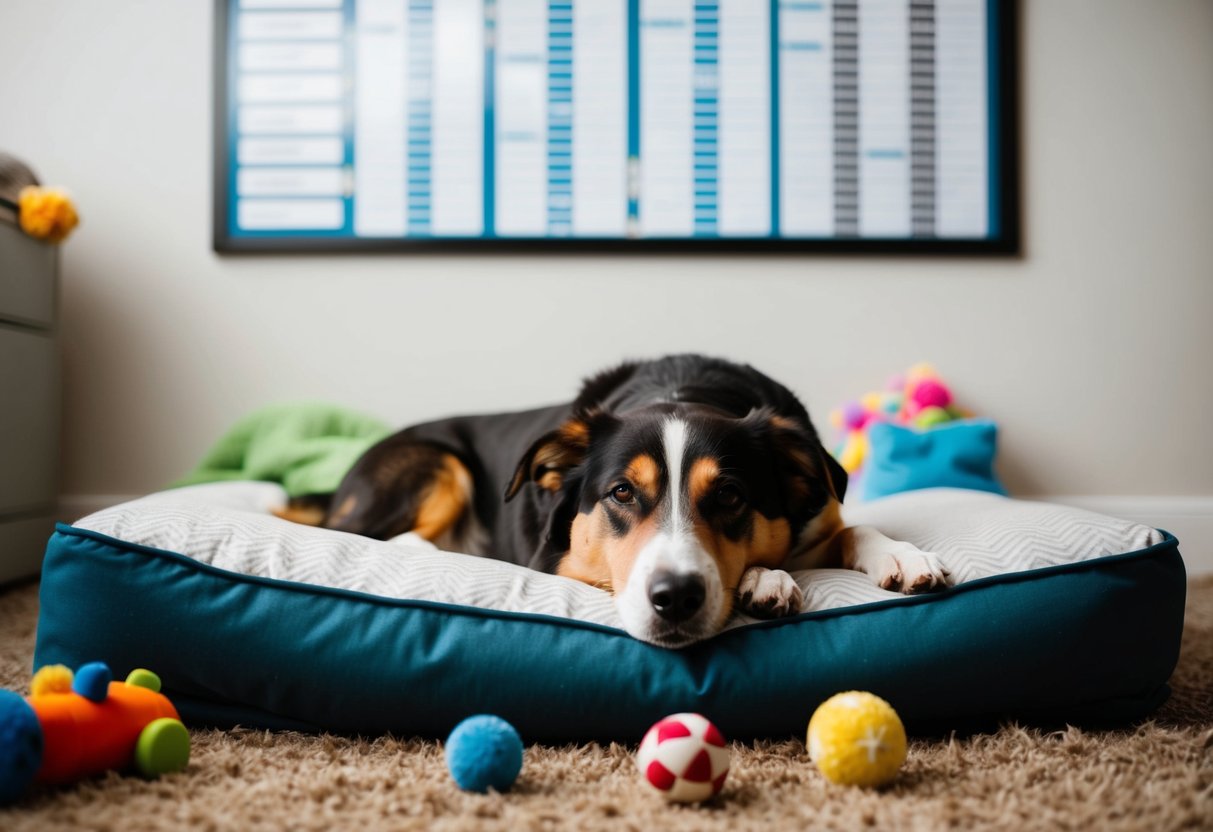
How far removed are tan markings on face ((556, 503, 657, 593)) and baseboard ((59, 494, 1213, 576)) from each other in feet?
8.74

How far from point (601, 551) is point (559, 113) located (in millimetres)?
2463

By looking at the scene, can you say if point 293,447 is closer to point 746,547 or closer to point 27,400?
point 27,400

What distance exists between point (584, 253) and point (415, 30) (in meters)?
1.20

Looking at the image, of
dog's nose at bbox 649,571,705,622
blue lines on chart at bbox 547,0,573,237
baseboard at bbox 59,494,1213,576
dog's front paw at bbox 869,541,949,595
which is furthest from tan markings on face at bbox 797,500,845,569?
baseboard at bbox 59,494,1213,576

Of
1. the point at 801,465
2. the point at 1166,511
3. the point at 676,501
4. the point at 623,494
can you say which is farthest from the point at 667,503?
the point at 1166,511

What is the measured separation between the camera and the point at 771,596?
1448 mm

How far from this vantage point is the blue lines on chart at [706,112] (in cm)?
354

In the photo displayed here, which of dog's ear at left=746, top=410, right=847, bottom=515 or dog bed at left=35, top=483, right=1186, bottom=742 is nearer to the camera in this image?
dog bed at left=35, top=483, right=1186, bottom=742

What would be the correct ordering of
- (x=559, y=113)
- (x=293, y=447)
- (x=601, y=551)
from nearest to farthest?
(x=601, y=551) → (x=293, y=447) → (x=559, y=113)

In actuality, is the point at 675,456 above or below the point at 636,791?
above

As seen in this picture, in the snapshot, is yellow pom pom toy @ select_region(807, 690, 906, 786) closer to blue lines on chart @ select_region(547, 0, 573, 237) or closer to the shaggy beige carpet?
the shaggy beige carpet

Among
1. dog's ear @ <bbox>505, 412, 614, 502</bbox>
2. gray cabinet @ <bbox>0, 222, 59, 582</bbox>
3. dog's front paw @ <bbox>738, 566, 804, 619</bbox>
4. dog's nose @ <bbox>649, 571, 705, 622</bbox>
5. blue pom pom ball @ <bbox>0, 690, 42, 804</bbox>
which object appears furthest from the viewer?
gray cabinet @ <bbox>0, 222, 59, 582</bbox>

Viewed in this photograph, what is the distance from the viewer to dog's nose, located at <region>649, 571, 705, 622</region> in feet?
4.32

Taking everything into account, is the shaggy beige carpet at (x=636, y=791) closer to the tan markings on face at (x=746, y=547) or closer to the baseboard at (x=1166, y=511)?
the tan markings on face at (x=746, y=547)
